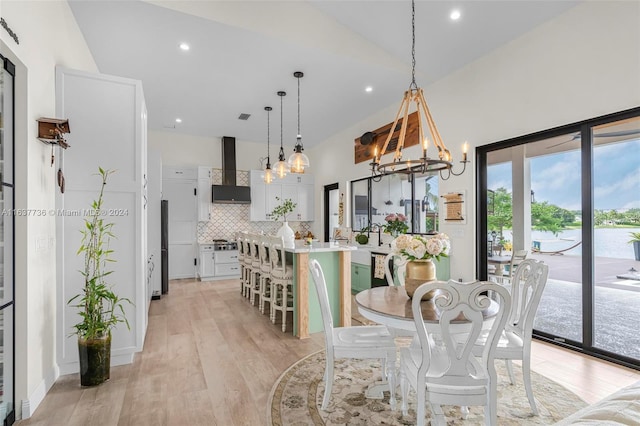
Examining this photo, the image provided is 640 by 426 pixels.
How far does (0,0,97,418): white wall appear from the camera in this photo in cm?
211

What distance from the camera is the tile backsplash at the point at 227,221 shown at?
24.7 ft

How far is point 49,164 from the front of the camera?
99.9 inches

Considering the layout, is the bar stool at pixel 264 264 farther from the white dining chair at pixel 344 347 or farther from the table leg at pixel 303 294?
the white dining chair at pixel 344 347

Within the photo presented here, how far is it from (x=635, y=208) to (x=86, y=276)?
15.9ft

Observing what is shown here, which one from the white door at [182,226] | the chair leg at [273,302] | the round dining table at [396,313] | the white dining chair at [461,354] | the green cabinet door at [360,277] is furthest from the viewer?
the white door at [182,226]

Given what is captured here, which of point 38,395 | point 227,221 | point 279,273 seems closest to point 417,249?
point 279,273

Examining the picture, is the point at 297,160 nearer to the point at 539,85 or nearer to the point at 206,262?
the point at 539,85

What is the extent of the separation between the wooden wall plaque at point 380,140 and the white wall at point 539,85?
22 centimetres

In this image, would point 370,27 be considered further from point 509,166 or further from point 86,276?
point 86,276

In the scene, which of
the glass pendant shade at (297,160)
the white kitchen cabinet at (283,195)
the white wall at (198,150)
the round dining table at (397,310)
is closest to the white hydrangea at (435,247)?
the round dining table at (397,310)

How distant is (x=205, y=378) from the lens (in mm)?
2686

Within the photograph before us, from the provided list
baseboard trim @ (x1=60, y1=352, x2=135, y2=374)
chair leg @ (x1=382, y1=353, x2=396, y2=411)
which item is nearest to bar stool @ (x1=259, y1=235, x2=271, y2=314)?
baseboard trim @ (x1=60, y1=352, x2=135, y2=374)

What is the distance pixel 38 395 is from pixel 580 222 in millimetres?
4917

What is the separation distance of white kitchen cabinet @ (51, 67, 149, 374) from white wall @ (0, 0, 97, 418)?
0.10 m
